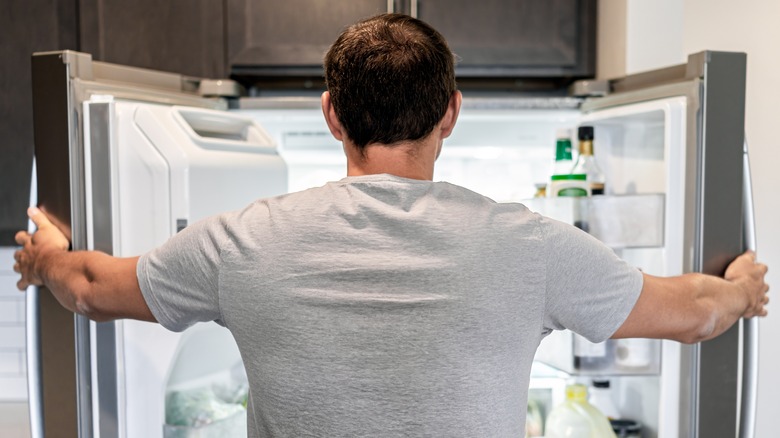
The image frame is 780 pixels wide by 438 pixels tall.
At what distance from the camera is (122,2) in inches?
68.4

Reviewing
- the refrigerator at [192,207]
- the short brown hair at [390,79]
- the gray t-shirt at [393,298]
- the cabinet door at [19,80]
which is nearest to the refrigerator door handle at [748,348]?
the refrigerator at [192,207]

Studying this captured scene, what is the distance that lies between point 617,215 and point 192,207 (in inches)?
31.8

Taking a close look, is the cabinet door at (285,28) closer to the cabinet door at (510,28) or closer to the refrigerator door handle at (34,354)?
the cabinet door at (510,28)

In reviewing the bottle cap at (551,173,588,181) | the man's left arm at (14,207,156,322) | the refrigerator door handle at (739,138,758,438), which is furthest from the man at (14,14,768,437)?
the bottle cap at (551,173,588,181)

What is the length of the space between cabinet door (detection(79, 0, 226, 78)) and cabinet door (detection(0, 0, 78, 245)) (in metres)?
0.07

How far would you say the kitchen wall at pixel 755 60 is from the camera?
5.64ft

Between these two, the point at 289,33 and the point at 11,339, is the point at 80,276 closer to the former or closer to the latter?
the point at 289,33

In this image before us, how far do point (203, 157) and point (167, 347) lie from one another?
1.15ft

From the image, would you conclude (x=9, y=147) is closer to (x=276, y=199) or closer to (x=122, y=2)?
(x=122, y=2)

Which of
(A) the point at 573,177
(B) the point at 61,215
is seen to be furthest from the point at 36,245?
(A) the point at 573,177

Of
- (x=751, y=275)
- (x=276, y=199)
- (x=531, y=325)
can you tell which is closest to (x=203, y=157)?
(x=276, y=199)

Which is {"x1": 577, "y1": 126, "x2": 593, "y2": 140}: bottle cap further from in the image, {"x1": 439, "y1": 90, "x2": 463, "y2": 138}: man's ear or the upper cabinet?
{"x1": 439, "y1": 90, "x2": 463, "y2": 138}: man's ear

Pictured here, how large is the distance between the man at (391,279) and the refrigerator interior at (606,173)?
461 millimetres

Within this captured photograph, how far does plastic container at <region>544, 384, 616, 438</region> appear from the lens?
1.56m
